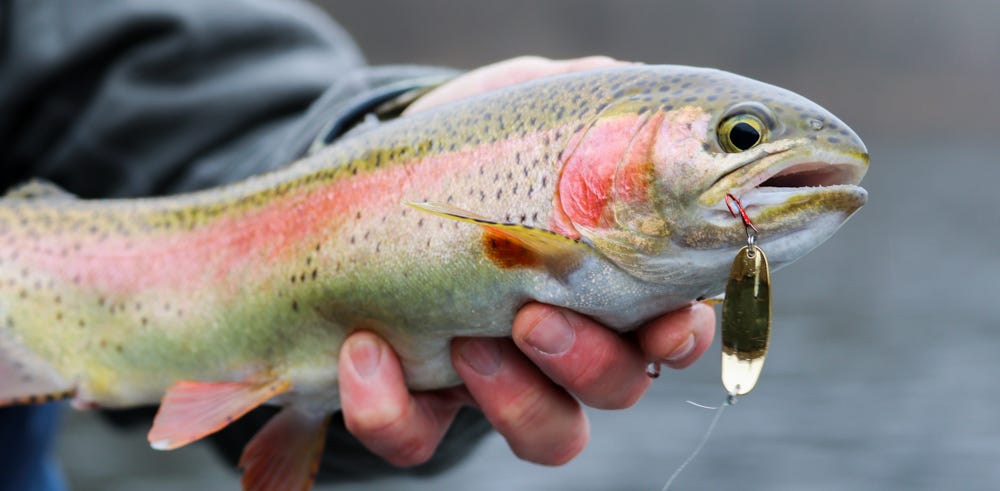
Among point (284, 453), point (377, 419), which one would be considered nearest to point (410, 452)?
point (377, 419)

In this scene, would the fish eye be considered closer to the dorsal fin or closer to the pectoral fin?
the pectoral fin

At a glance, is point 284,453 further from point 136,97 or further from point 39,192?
point 136,97

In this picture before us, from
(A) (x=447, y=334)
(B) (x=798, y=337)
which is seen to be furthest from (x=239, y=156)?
(B) (x=798, y=337)

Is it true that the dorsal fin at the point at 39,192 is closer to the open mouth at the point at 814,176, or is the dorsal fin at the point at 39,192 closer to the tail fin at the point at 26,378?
the tail fin at the point at 26,378

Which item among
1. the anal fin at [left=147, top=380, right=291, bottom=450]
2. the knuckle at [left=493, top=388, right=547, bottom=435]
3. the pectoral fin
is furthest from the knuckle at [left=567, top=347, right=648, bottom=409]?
the anal fin at [left=147, top=380, right=291, bottom=450]

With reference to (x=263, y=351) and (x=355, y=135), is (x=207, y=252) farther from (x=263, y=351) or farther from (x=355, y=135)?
(x=355, y=135)

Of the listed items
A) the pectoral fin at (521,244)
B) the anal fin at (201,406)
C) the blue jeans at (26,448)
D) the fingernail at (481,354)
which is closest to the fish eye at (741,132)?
the pectoral fin at (521,244)
